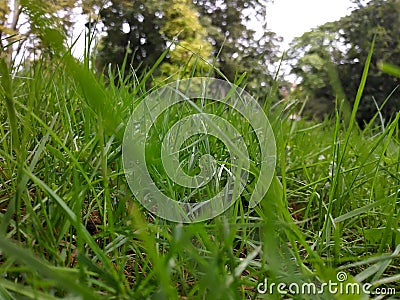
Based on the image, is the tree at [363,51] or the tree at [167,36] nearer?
the tree at [167,36]

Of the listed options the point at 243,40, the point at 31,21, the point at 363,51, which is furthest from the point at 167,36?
the point at 31,21

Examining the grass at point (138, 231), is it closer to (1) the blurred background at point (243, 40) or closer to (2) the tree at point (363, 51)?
(1) the blurred background at point (243, 40)

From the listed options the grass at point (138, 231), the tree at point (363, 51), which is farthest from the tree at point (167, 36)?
the grass at point (138, 231)

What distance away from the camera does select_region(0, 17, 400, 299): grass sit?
29cm

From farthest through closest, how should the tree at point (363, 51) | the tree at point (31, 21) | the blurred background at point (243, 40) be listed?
the tree at point (363, 51) < the blurred background at point (243, 40) < the tree at point (31, 21)

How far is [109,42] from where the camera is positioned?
3375 mm

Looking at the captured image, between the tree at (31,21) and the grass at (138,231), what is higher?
the tree at (31,21)

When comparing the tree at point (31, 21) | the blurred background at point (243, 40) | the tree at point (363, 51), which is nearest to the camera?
the tree at point (31, 21)

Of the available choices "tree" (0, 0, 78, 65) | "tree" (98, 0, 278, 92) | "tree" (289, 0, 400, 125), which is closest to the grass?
"tree" (0, 0, 78, 65)

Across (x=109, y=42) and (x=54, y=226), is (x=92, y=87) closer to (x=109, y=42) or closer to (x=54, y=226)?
(x=54, y=226)

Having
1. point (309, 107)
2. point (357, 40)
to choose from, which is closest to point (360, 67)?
point (357, 40)

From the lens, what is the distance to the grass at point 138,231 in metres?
0.29

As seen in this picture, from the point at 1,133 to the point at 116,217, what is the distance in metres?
0.25

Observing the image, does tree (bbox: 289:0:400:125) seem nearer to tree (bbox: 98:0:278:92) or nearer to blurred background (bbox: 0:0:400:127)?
blurred background (bbox: 0:0:400:127)
